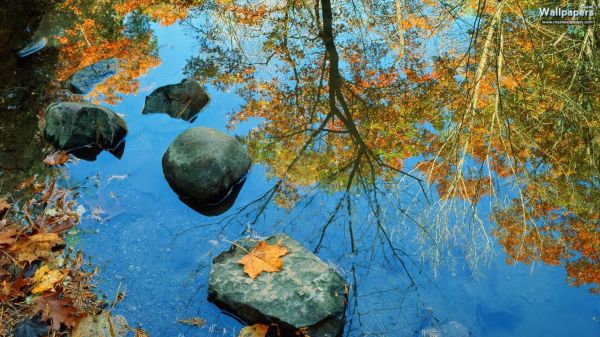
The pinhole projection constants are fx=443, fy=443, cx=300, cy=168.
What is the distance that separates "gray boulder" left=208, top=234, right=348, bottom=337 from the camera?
3.24m

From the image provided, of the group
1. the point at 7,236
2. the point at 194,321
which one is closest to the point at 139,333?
the point at 194,321

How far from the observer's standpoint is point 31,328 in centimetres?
296

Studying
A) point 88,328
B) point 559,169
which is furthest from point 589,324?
point 88,328

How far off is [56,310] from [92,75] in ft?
14.1

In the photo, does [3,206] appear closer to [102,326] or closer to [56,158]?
[102,326]

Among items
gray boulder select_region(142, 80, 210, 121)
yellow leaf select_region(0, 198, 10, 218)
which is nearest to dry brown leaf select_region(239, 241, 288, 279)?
yellow leaf select_region(0, 198, 10, 218)

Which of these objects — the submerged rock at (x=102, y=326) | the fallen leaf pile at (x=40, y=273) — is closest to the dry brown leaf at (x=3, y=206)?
the fallen leaf pile at (x=40, y=273)

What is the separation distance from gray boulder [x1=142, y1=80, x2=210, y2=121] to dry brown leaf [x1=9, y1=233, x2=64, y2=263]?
102 inches

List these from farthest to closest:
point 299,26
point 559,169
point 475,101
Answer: point 299,26
point 475,101
point 559,169

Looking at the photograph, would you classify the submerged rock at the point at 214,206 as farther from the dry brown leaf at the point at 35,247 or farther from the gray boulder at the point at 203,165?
the dry brown leaf at the point at 35,247

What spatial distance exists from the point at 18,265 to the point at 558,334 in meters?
4.17

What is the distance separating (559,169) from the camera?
16.9 feet

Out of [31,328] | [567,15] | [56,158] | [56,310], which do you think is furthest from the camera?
[567,15]

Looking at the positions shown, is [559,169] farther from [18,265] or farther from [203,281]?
[18,265]
